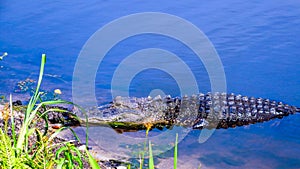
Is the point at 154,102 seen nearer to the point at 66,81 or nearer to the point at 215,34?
the point at 66,81

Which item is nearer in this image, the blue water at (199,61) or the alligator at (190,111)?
the blue water at (199,61)

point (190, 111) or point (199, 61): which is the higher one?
point (199, 61)

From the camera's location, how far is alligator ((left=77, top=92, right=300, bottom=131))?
20.4ft

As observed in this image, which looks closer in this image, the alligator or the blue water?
the blue water

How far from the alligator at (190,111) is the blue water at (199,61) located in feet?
0.74

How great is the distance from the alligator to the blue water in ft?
0.74

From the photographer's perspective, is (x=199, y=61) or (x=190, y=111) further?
(x=199, y=61)

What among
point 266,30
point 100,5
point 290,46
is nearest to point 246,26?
point 266,30

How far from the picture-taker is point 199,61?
821 cm

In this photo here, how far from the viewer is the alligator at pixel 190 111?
20.4 feet

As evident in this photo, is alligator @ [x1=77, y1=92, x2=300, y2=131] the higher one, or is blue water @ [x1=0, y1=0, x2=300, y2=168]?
blue water @ [x1=0, y1=0, x2=300, y2=168]

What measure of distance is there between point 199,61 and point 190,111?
1964 millimetres

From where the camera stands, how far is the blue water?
18.2 feet

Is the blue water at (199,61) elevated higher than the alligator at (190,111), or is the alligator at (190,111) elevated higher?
the blue water at (199,61)
